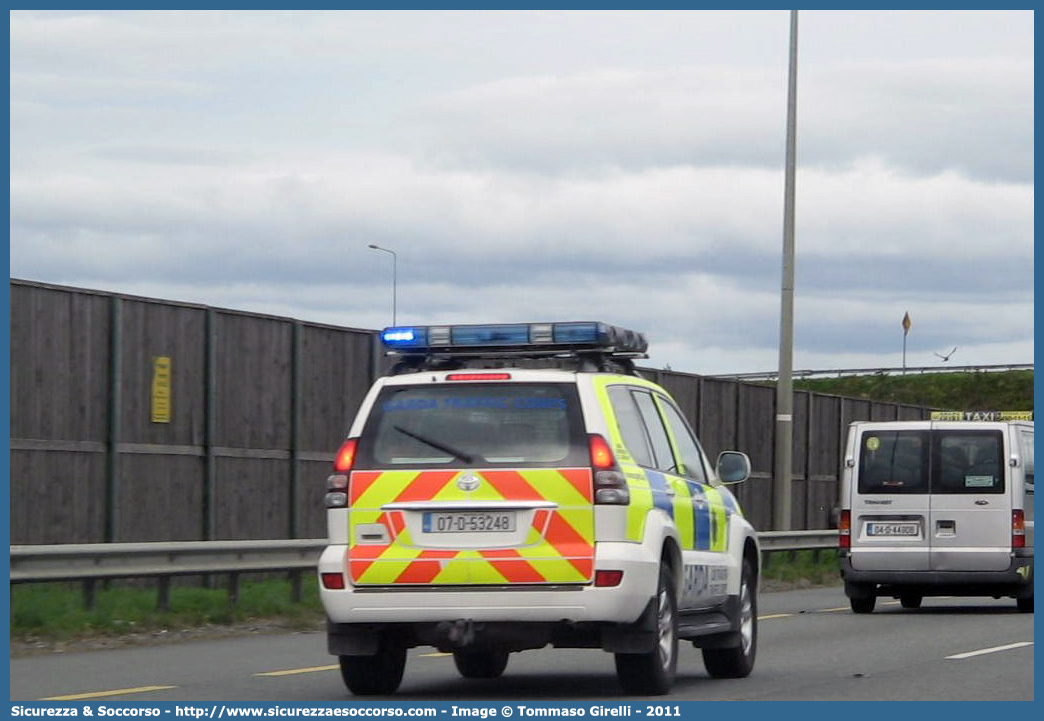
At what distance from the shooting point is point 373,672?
12.6 meters

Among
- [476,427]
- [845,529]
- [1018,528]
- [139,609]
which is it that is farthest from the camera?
[845,529]

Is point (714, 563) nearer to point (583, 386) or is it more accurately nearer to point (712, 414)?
point (583, 386)

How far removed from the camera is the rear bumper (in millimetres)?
23188

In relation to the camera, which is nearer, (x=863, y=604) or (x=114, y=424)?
(x=114, y=424)

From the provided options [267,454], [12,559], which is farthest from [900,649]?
[267,454]

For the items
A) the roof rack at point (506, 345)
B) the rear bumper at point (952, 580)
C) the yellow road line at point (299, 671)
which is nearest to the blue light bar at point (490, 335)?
the roof rack at point (506, 345)

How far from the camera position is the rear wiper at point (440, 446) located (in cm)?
1195

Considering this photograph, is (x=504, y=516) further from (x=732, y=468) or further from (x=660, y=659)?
(x=732, y=468)

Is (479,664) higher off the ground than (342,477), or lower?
lower

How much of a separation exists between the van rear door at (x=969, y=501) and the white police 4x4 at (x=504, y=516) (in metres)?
11.3

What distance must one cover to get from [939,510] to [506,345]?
12010 mm

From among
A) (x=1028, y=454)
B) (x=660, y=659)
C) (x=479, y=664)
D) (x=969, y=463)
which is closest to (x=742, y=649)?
(x=479, y=664)

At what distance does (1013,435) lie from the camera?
23.5 meters

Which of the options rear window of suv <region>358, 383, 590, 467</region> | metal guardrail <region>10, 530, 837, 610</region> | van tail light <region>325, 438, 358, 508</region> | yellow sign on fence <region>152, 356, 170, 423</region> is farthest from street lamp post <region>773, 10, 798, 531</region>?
van tail light <region>325, 438, 358, 508</region>
